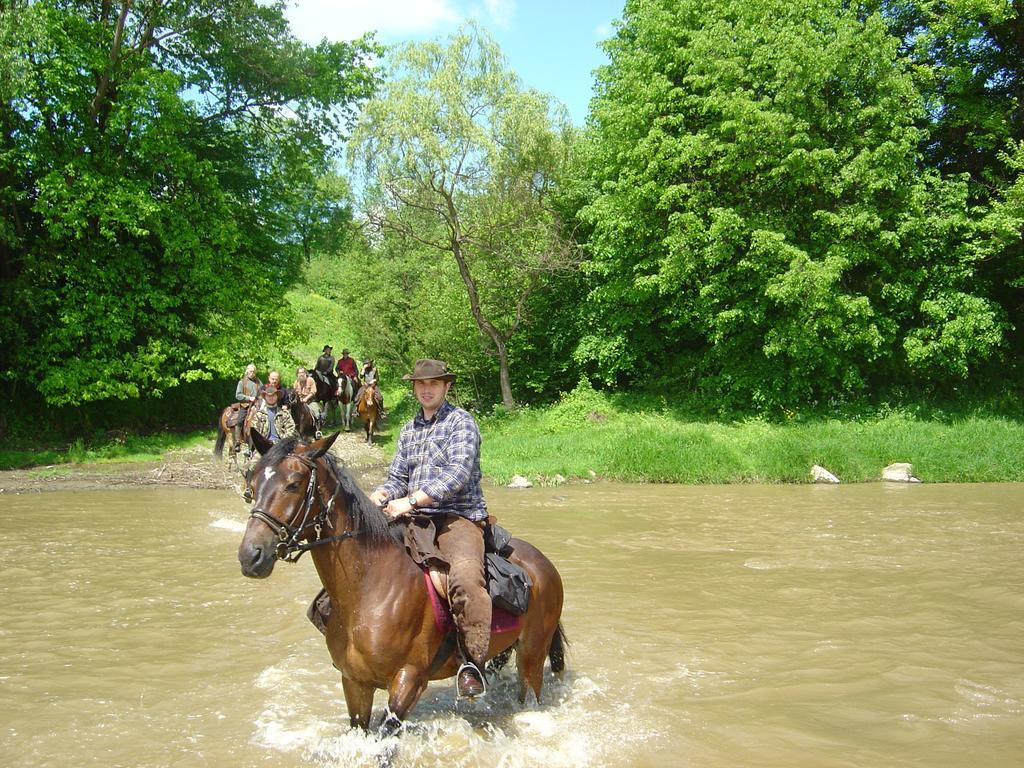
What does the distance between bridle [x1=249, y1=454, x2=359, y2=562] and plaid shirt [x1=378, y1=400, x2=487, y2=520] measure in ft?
2.10

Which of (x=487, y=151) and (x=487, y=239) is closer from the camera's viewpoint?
(x=487, y=151)

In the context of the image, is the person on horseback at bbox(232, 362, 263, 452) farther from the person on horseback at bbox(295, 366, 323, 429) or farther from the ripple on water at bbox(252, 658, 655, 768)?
the ripple on water at bbox(252, 658, 655, 768)

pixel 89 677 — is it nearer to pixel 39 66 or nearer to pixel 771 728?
pixel 771 728

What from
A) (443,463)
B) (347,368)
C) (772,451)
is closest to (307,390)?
(347,368)

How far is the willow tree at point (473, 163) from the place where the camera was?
22844 mm

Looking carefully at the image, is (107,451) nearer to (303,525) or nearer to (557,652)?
(557,652)

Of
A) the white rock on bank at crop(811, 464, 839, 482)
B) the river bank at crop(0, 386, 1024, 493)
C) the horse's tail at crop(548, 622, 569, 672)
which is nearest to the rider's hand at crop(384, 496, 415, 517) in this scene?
the horse's tail at crop(548, 622, 569, 672)

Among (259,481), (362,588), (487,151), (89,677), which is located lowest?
(89,677)

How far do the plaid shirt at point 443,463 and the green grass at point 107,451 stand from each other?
55.3 ft

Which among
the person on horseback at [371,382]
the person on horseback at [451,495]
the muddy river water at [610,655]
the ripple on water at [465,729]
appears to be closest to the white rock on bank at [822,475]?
the muddy river water at [610,655]

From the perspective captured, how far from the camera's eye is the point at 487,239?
1015 inches

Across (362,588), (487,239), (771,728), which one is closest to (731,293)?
(487,239)

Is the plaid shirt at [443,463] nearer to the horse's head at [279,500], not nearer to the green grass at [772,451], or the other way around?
the horse's head at [279,500]

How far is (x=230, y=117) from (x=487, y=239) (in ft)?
30.1
